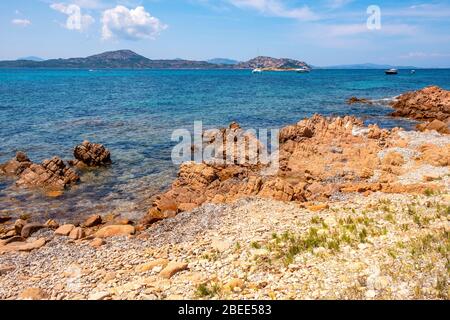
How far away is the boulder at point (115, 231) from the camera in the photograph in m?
18.3

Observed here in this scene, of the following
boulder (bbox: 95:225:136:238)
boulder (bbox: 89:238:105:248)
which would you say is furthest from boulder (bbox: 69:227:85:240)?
boulder (bbox: 89:238:105:248)

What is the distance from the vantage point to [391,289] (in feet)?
34.4

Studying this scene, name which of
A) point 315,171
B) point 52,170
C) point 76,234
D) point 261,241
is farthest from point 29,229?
point 315,171

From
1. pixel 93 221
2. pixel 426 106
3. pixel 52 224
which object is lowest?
pixel 52 224

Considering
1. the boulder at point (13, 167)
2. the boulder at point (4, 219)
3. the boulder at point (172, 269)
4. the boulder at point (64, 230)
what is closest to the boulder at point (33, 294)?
the boulder at point (172, 269)

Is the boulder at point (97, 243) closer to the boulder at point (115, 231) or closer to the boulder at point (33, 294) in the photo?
the boulder at point (115, 231)

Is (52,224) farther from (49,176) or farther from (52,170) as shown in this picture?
(52,170)

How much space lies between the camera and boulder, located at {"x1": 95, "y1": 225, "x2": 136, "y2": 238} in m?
18.3

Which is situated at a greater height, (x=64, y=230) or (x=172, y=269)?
(x=172, y=269)

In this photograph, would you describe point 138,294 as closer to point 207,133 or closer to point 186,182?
point 186,182

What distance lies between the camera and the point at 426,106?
2287 inches

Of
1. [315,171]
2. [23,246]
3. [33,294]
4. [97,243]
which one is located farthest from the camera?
[315,171]

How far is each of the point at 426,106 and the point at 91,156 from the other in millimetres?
49682
